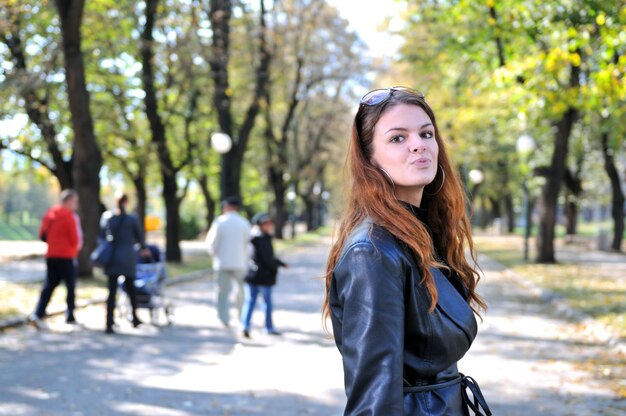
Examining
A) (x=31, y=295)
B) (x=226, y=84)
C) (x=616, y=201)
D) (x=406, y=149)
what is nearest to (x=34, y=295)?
(x=31, y=295)

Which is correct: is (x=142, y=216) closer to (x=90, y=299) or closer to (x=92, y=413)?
(x=90, y=299)

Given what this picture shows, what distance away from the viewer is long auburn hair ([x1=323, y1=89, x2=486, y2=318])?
79.5 inches

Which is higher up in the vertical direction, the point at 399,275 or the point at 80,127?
the point at 80,127

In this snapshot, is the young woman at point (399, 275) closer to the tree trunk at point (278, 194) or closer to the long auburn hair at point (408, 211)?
the long auburn hair at point (408, 211)

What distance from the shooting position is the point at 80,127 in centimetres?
1625

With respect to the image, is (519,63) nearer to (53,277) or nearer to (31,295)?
(53,277)

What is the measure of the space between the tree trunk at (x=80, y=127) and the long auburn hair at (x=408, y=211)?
14234mm

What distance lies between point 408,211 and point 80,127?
15096 millimetres

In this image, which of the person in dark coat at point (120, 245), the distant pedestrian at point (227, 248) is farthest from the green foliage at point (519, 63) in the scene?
the person in dark coat at point (120, 245)

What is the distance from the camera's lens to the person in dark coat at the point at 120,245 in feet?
37.2

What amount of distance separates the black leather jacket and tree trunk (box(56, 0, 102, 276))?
1461 centimetres

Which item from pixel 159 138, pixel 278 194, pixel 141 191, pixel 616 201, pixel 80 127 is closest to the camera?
pixel 80 127

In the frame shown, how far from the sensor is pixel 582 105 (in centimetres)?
1323

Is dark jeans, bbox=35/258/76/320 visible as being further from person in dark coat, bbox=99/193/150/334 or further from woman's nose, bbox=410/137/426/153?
woman's nose, bbox=410/137/426/153
